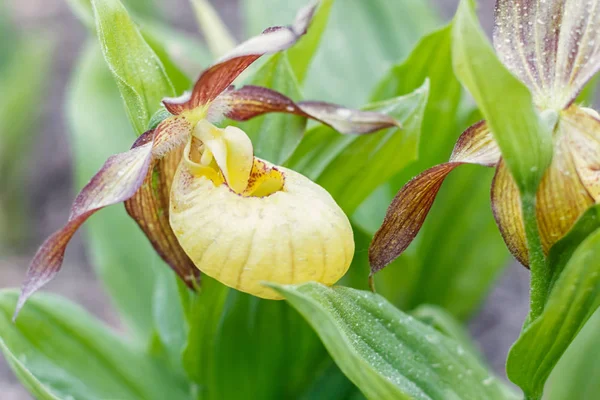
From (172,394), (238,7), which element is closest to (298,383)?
(172,394)

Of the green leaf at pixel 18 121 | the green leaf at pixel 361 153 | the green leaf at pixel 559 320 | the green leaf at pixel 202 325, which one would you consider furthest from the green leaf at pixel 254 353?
the green leaf at pixel 18 121

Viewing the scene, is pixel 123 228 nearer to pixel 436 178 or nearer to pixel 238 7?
pixel 436 178

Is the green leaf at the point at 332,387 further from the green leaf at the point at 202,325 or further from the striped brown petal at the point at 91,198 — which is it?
the striped brown petal at the point at 91,198

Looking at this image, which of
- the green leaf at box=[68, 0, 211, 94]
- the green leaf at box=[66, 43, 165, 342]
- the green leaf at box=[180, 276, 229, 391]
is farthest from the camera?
the green leaf at box=[66, 43, 165, 342]

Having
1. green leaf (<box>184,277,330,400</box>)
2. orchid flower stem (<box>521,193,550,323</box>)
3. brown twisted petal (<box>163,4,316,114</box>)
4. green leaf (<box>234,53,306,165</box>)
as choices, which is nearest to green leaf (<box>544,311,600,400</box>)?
green leaf (<box>184,277,330,400</box>)

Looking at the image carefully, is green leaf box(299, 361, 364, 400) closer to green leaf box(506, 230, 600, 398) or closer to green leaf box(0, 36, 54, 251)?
green leaf box(506, 230, 600, 398)

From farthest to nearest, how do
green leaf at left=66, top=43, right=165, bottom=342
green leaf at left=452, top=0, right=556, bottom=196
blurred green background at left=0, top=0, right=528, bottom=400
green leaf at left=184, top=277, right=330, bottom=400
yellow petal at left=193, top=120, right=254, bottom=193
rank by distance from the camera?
blurred green background at left=0, top=0, right=528, bottom=400 < green leaf at left=66, top=43, right=165, bottom=342 < green leaf at left=184, top=277, right=330, bottom=400 < yellow petal at left=193, top=120, right=254, bottom=193 < green leaf at left=452, top=0, right=556, bottom=196
